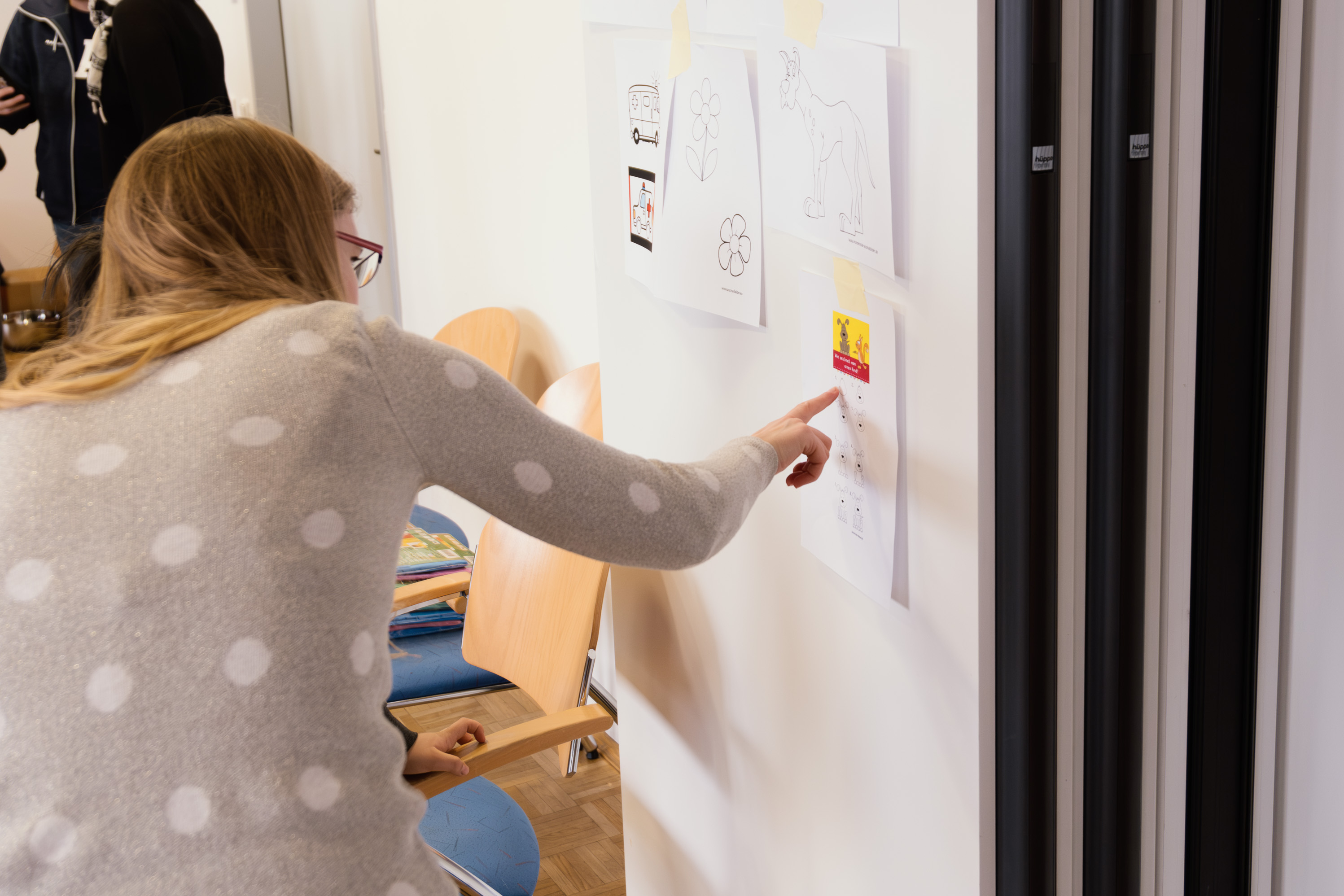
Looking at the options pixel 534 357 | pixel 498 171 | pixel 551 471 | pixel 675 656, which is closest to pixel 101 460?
pixel 551 471

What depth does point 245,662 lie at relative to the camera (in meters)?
0.72

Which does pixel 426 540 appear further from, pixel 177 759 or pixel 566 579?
pixel 177 759

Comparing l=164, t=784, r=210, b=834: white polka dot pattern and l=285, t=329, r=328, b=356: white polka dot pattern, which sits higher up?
l=285, t=329, r=328, b=356: white polka dot pattern

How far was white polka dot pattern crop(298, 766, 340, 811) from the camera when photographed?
2.39 ft

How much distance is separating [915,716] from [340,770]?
43 centimetres

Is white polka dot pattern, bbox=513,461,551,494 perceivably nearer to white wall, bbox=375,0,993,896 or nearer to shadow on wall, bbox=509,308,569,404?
white wall, bbox=375,0,993,896

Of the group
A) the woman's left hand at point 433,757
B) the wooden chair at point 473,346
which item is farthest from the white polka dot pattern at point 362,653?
the wooden chair at point 473,346

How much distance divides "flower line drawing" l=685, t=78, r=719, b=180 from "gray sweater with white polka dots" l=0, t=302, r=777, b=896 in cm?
38

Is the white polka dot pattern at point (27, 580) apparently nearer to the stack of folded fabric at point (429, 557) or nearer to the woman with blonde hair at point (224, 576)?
the woman with blonde hair at point (224, 576)

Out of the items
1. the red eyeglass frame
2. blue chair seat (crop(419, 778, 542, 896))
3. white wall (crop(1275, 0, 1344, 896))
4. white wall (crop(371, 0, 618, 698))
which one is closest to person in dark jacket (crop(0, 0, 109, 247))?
white wall (crop(371, 0, 618, 698))

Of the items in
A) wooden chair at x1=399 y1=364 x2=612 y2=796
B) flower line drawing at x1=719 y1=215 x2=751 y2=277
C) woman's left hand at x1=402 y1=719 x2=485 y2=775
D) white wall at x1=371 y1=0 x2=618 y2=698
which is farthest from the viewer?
white wall at x1=371 y1=0 x2=618 y2=698

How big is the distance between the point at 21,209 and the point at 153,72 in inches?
114

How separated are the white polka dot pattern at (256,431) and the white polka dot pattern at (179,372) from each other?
6 cm

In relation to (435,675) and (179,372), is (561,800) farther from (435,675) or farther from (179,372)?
(179,372)
